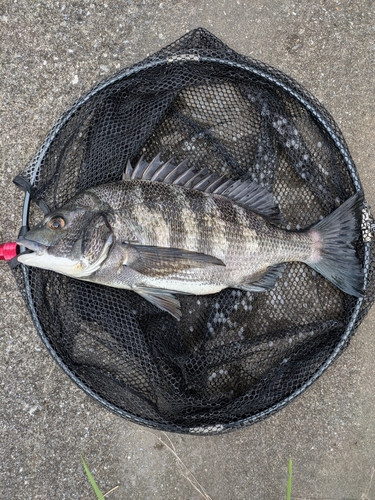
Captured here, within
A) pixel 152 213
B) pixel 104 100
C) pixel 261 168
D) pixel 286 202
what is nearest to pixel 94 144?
pixel 104 100

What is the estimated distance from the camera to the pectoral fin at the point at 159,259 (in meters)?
2.30

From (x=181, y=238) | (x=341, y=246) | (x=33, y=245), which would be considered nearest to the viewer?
(x=33, y=245)

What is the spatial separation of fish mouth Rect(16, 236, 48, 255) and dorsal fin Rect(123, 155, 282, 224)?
1.85 feet

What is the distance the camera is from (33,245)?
2.22 m

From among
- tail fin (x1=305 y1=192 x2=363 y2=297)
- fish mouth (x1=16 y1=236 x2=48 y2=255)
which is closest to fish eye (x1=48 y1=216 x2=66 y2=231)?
fish mouth (x1=16 y1=236 x2=48 y2=255)

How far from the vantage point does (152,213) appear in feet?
7.70

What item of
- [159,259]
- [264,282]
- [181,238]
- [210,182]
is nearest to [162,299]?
[159,259]

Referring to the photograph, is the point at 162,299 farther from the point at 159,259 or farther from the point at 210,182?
the point at 210,182

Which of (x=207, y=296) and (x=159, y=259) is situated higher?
(x=159, y=259)

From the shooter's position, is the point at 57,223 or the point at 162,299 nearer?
the point at 57,223

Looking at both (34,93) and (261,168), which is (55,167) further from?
(261,168)

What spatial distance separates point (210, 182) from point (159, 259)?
55 centimetres

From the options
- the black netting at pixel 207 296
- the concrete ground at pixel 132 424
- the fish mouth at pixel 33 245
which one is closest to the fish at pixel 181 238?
the fish mouth at pixel 33 245

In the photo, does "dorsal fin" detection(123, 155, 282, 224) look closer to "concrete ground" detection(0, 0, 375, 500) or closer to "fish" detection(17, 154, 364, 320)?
"fish" detection(17, 154, 364, 320)
